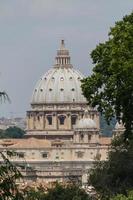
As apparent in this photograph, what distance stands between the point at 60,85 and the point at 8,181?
533 ft

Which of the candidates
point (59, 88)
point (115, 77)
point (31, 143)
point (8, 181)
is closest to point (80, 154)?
point (31, 143)

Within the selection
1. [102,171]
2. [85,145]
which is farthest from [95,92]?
[85,145]

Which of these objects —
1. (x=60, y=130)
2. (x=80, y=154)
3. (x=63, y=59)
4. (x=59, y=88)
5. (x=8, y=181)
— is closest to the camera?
(x=8, y=181)

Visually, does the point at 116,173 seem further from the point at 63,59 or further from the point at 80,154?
the point at 63,59

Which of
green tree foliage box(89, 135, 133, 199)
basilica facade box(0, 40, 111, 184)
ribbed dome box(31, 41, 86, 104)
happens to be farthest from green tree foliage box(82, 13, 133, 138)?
ribbed dome box(31, 41, 86, 104)

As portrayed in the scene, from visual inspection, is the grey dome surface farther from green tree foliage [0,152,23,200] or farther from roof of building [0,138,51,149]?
green tree foliage [0,152,23,200]

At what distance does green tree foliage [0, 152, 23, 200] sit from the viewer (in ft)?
61.0

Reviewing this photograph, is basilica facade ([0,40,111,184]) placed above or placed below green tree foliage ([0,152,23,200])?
above

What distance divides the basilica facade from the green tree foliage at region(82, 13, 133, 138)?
308ft

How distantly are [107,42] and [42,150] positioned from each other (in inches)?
4689

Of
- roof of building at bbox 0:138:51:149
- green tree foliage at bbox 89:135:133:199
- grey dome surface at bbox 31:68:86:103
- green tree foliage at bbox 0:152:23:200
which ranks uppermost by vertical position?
grey dome surface at bbox 31:68:86:103

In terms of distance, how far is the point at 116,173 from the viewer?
6166 cm

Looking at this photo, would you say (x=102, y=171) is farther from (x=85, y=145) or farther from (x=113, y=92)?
(x=85, y=145)

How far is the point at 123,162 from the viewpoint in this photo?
62.3 metres
